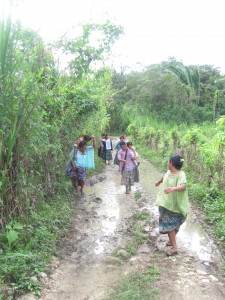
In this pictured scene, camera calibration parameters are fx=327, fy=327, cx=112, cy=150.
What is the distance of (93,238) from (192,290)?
2131 mm

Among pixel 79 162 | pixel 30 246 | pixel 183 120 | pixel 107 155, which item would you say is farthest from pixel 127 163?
pixel 183 120

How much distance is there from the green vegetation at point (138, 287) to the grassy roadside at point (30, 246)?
3.08 ft

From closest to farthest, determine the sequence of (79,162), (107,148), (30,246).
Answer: (30,246)
(79,162)
(107,148)

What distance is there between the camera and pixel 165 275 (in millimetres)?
4160

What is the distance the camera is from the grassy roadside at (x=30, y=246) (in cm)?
369

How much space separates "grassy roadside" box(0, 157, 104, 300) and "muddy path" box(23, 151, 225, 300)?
0.51ft

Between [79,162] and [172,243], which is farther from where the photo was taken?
[79,162]

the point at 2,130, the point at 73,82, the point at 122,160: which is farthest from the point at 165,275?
the point at 73,82

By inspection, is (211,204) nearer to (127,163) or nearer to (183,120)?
(127,163)

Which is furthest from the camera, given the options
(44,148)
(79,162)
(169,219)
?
(79,162)

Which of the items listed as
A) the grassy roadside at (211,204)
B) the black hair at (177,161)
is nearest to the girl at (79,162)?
the grassy roadside at (211,204)

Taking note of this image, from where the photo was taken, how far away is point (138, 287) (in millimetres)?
3826

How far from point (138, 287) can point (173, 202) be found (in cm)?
132

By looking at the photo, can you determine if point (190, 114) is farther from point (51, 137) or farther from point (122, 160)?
point (51, 137)
